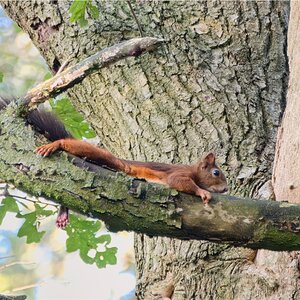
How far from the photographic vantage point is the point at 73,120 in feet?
11.7

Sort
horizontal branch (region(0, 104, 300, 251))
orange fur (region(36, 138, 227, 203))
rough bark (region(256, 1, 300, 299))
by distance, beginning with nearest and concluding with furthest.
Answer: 1. horizontal branch (region(0, 104, 300, 251))
2. orange fur (region(36, 138, 227, 203))
3. rough bark (region(256, 1, 300, 299))

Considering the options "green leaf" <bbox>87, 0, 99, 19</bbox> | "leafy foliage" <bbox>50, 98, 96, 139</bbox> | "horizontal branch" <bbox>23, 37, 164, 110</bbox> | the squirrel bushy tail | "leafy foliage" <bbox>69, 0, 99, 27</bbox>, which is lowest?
the squirrel bushy tail

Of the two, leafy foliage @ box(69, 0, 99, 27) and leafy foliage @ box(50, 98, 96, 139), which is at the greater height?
leafy foliage @ box(69, 0, 99, 27)

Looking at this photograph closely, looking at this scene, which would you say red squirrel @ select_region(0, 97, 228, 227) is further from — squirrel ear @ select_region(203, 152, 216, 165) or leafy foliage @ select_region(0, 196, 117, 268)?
leafy foliage @ select_region(0, 196, 117, 268)

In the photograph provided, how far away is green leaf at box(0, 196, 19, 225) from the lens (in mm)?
3571

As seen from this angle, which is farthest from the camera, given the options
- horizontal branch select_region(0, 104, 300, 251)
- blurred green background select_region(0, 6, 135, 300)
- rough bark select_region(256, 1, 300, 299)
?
blurred green background select_region(0, 6, 135, 300)

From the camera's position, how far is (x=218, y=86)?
305 cm

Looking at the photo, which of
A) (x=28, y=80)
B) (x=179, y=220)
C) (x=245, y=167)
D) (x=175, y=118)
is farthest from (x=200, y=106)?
(x=28, y=80)

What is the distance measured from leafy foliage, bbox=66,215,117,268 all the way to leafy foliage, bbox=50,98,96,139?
40cm

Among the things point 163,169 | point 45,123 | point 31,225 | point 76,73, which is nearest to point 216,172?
point 163,169

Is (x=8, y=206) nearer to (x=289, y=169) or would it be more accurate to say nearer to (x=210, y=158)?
(x=210, y=158)

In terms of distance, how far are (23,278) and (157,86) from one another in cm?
473

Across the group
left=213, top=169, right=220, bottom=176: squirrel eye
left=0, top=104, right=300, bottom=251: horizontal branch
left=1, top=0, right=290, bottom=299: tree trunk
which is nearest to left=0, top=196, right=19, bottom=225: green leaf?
left=1, top=0, right=290, bottom=299: tree trunk

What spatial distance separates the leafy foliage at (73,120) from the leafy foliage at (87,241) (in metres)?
0.40
